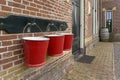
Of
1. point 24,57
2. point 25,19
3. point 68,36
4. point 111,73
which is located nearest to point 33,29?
point 25,19

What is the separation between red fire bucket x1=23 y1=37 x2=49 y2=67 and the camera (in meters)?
2.13

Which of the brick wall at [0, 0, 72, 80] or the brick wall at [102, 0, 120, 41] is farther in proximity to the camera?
the brick wall at [102, 0, 120, 41]

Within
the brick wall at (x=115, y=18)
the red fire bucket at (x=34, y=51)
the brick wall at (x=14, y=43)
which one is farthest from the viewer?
the brick wall at (x=115, y=18)

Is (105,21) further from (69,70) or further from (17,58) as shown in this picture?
(17,58)

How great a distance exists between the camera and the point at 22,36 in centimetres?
235

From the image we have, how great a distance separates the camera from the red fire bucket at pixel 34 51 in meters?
2.13

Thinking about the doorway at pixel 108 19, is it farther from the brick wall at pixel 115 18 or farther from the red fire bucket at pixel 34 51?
the red fire bucket at pixel 34 51

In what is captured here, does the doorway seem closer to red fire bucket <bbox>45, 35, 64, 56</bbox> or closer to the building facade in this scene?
the building facade

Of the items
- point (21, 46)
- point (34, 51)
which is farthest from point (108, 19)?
point (34, 51)

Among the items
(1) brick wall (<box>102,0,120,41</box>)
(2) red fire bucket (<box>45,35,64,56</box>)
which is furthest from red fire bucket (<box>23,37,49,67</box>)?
(1) brick wall (<box>102,0,120,41</box>)

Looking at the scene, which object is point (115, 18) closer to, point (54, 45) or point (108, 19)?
point (108, 19)

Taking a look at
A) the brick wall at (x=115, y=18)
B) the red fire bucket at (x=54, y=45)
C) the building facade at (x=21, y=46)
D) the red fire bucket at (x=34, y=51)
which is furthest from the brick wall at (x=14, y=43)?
the brick wall at (x=115, y=18)

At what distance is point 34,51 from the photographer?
2145mm

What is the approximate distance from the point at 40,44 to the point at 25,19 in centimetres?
41
